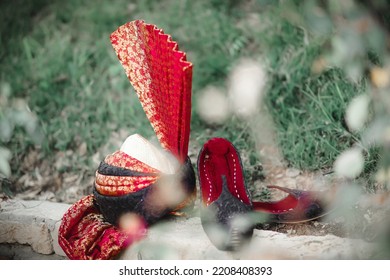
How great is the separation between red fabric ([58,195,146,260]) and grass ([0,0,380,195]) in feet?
1.78

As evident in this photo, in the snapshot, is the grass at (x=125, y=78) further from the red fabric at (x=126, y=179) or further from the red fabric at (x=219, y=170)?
the red fabric at (x=126, y=179)

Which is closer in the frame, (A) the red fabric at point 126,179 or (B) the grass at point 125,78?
(A) the red fabric at point 126,179

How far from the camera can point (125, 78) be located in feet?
7.99

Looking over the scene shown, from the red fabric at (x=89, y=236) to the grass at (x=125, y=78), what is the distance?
54cm

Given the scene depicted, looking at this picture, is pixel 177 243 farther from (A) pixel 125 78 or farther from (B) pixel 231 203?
(A) pixel 125 78

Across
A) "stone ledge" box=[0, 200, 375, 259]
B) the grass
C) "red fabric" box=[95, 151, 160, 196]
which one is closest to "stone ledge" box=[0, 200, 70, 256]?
"stone ledge" box=[0, 200, 375, 259]

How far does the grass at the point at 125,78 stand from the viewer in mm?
1993

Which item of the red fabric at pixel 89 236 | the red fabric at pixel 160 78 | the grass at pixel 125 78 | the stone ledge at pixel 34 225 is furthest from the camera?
the grass at pixel 125 78

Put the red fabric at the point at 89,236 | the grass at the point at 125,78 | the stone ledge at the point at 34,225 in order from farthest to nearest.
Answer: the grass at the point at 125,78, the stone ledge at the point at 34,225, the red fabric at the point at 89,236

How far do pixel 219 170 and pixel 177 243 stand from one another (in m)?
0.27

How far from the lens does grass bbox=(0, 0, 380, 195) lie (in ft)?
6.54

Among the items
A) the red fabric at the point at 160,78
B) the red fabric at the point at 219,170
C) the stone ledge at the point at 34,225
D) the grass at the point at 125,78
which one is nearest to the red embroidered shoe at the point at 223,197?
the red fabric at the point at 219,170
